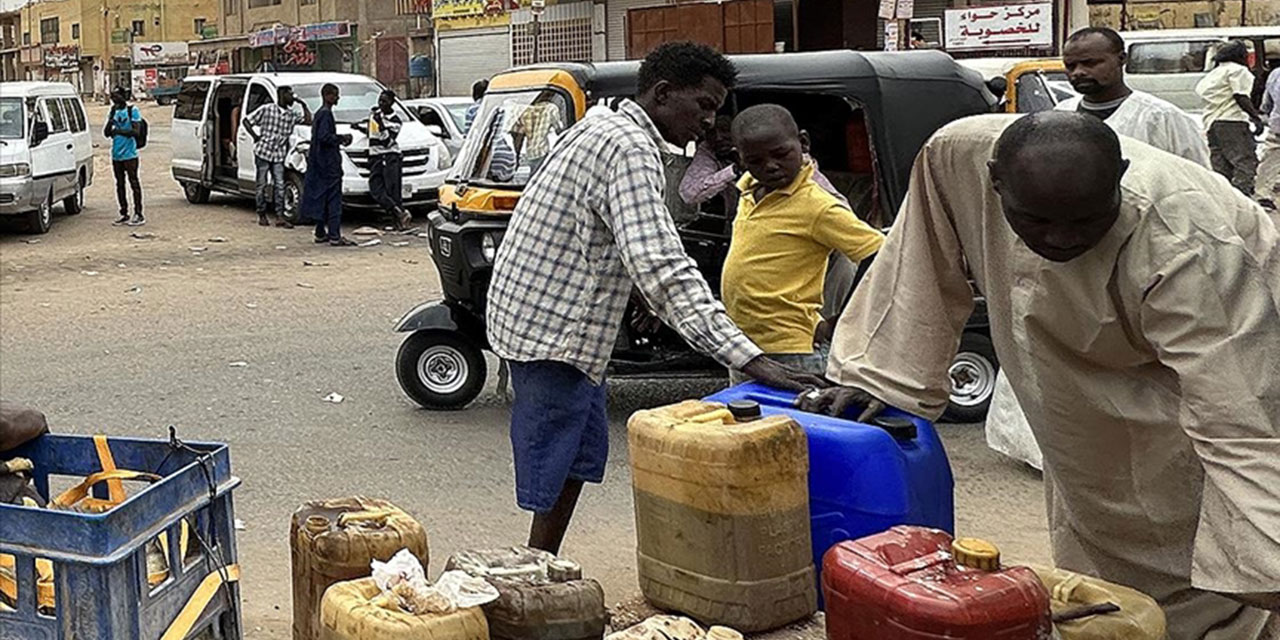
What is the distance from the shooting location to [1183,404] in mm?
2432

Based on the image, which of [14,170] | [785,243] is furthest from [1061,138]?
[14,170]

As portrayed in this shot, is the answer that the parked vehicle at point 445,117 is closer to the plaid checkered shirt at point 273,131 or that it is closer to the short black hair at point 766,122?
the plaid checkered shirt at point 273,131

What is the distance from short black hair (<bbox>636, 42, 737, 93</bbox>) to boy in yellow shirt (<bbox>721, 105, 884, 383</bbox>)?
895 mm

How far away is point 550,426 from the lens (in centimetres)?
416

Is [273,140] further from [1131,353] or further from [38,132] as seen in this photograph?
[1131,353]

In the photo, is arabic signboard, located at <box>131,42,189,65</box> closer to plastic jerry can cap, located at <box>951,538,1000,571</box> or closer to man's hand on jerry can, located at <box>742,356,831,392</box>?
man's hand on jerry can, located at <box>742,356,831,392</box>

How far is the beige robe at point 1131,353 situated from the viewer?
2.36 m

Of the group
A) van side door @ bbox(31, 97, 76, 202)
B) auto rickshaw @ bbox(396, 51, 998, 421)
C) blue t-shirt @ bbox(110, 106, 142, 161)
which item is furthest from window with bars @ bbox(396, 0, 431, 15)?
auto rickshaw @ bbox(396, 51, 998, 421)

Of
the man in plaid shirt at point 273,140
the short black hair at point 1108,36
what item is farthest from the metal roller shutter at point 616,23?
the short black hair at point 1108,36

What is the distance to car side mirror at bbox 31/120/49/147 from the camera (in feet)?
53.0

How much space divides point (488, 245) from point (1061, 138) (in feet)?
17.2

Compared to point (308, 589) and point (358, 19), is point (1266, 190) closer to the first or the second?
point (308, 589)

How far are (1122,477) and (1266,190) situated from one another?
1420 centimetres

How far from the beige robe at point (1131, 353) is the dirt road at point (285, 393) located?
2281mm
